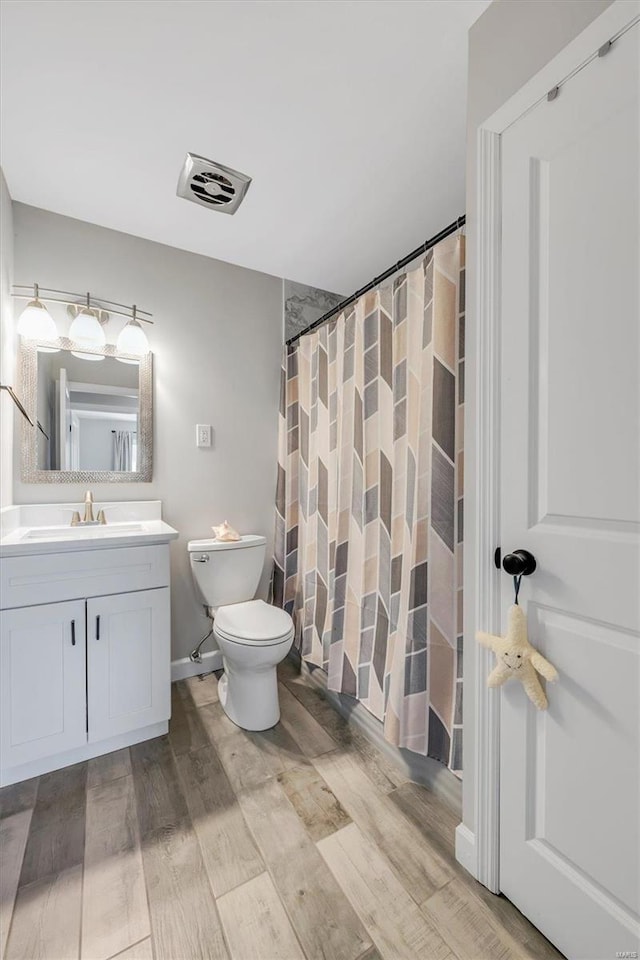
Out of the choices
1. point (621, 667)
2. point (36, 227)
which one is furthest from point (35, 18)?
point (621, 667)

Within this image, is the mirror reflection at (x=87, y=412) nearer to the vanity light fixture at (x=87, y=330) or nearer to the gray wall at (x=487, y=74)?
the vanity light fixture at (x=87, y=330)

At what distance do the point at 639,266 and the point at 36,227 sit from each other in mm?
2252

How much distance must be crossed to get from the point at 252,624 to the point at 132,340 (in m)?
1.46

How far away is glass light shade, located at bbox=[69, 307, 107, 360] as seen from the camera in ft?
5.83

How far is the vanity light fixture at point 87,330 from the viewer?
5.83ft

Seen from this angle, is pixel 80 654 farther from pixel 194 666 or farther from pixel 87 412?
pixel 87 412

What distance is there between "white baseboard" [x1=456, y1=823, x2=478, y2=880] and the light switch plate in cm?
188

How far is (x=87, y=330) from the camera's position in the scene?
179 centimetres

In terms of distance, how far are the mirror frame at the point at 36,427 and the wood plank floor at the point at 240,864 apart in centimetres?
118

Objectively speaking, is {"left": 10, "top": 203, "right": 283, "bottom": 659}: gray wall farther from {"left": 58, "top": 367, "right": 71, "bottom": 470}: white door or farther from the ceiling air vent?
the ceiling air vent

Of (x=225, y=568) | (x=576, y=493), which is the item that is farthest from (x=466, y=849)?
(x=225, y=568)

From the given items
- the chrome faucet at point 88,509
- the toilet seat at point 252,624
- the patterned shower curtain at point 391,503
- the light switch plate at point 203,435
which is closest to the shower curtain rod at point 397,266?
the patterned shower curtain at point 391,503

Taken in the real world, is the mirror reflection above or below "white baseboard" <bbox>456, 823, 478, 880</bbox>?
above

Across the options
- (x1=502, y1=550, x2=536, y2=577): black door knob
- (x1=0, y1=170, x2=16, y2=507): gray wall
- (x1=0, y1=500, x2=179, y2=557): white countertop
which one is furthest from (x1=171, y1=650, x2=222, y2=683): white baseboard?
(x1=502, y1=550, x2=536, y2=577): black door knob
